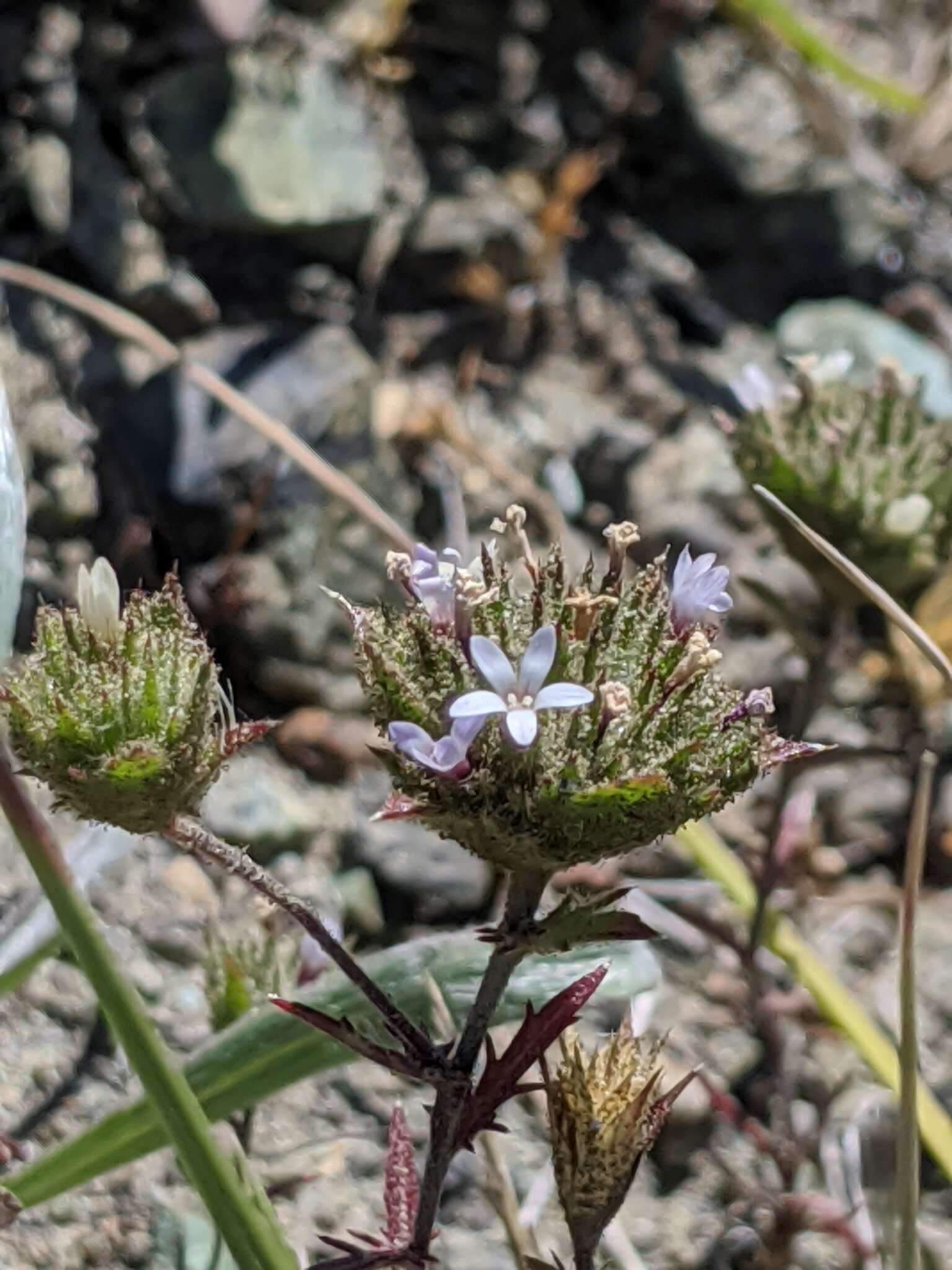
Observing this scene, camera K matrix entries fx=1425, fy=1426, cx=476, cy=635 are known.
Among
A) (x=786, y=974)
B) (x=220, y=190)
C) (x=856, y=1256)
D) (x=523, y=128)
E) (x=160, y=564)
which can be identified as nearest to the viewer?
(x=856, y=1256)

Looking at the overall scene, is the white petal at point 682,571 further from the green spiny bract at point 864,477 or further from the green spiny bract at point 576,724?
the green spiny bract at point 864,477

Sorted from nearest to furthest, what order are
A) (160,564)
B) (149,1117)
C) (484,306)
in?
(149,1117), (160,564), (484,306)

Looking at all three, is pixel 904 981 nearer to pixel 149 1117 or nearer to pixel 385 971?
pixel 385 971

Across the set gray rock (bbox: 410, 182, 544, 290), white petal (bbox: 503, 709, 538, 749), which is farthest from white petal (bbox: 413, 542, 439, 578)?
gray rock (bbox: 410, 182, 544, 290)

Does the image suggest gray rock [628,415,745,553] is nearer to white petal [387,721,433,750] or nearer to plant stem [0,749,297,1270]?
white petal [387,721,433,750]

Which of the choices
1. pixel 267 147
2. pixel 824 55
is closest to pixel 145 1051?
pixel 267 147

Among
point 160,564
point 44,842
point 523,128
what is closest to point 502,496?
point 160,564

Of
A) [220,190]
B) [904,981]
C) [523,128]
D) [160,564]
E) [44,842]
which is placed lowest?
[44,842]

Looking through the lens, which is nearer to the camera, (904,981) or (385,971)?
(904,981)
